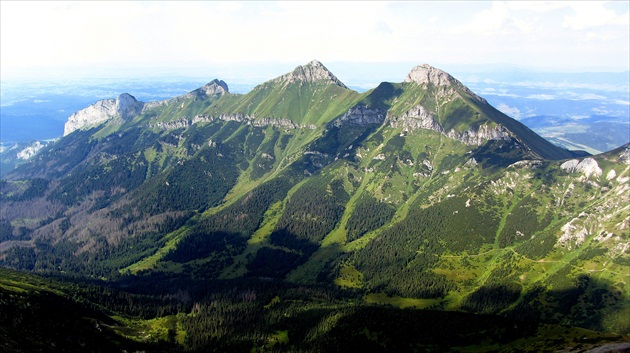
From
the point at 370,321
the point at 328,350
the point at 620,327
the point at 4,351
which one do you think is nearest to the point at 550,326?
the point at 620,327

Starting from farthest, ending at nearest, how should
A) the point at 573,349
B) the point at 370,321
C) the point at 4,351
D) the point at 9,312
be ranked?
the point at 370,321
the point at 9,312
the point at 573,349
the point at 4,351

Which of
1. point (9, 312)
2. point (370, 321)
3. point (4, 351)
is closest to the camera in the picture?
point (4, 351)

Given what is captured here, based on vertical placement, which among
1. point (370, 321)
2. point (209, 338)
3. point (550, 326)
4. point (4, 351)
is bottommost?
point (209, 338)

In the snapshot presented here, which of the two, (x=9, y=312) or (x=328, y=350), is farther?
(x=328, y=350)

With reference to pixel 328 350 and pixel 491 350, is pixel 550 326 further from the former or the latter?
pixel 328 350

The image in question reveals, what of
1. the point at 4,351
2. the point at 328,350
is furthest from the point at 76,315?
the point at 328,350

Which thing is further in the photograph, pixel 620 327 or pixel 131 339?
pixel 620 327

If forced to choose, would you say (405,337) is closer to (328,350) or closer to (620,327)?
(328,350)

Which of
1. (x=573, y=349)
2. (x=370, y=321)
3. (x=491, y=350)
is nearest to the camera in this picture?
(x=573, y=349)

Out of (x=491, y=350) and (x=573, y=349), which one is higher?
(x=573, y=349)
